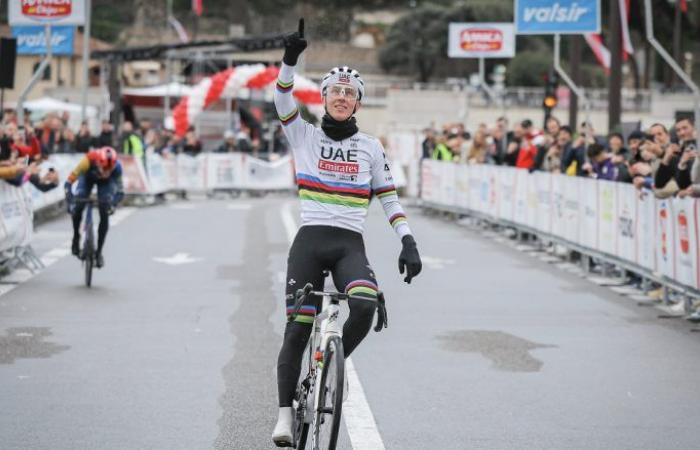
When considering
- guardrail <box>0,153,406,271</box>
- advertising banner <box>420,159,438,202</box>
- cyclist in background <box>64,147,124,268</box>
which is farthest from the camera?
advertising banner <box>420,159,438,202</box>

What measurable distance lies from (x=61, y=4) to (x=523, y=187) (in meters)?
10.0

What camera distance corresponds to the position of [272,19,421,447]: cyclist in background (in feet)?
23.6

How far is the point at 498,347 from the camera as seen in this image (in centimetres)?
1205

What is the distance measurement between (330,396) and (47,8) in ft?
76.6

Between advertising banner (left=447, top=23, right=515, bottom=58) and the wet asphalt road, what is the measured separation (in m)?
37.0

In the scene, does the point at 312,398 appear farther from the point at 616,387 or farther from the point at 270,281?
the point at 270,281

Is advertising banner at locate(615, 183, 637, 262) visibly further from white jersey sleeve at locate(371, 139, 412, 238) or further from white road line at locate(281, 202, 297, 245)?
white jersey sleeve at locate(371, 139, 412, 238)

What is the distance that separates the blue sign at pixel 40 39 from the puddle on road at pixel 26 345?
72.8 ft

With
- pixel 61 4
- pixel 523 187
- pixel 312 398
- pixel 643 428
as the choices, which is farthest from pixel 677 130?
pixel 61 4

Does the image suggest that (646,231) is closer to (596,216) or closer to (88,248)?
(596,216)

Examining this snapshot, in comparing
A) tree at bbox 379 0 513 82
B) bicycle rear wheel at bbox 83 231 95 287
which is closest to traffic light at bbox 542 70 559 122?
bicycle rear wheel at bbox 83 231 95 287

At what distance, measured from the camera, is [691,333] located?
43.5 feet

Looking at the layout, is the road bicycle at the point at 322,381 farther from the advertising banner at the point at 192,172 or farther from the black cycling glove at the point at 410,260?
the advertising banner at the point at 192,172

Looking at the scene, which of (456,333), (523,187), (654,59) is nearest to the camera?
(456,333)
